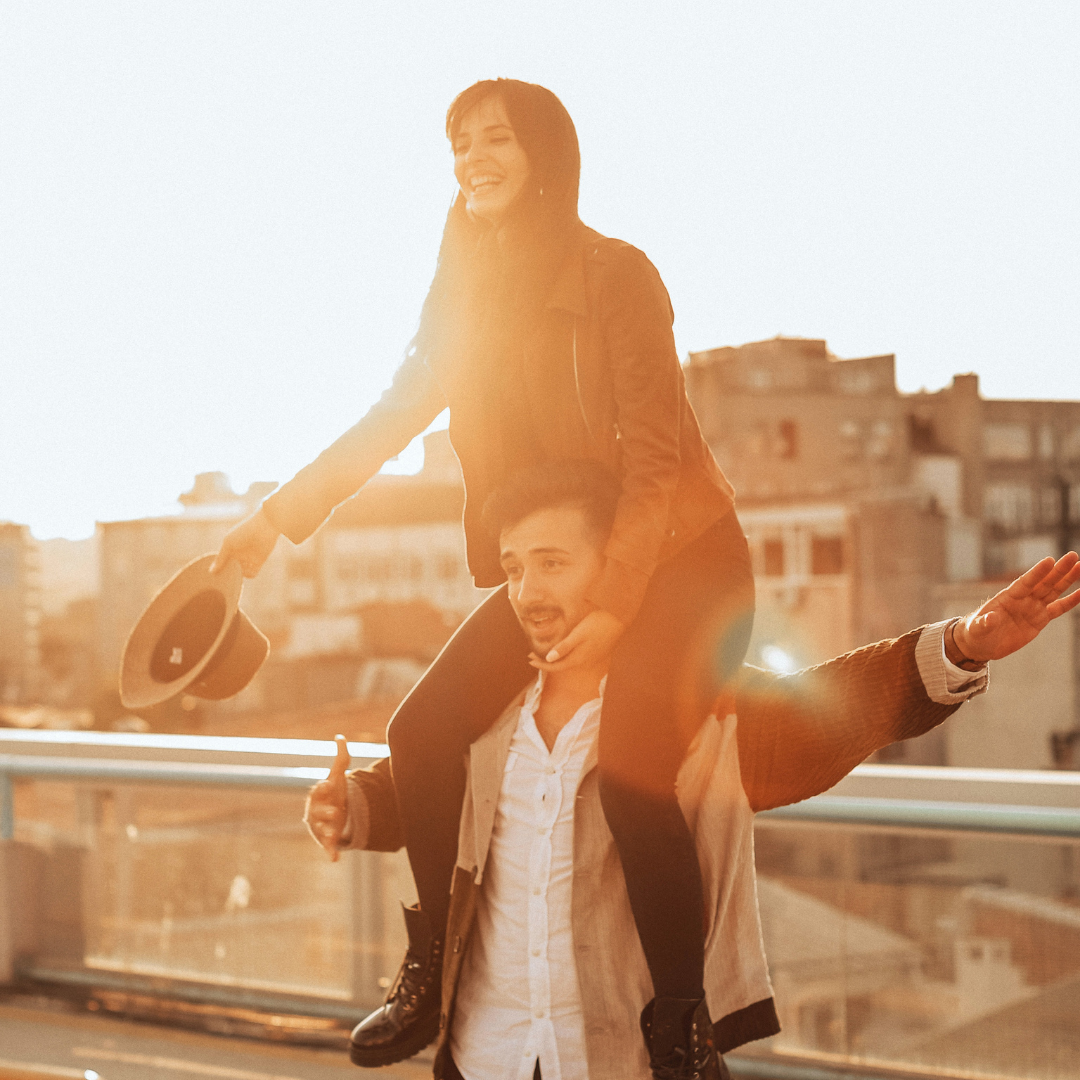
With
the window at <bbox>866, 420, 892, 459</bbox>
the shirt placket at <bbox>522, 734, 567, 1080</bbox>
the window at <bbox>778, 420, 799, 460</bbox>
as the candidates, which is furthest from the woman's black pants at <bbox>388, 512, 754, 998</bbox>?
the window at <bbox>866, 420, 892, 459</bbox>

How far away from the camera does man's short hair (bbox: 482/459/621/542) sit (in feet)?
6.33

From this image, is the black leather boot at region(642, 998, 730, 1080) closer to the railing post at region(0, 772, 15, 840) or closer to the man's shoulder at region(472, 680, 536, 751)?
the man's shoulder at region(472, 680, 536, 751)

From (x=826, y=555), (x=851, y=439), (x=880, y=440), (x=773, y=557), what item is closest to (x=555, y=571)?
(x=826, y=555)

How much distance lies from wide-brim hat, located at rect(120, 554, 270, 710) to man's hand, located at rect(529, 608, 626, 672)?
53 centimetres

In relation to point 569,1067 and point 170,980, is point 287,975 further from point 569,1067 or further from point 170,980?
point 569,1067

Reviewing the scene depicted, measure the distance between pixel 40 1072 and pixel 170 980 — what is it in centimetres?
52

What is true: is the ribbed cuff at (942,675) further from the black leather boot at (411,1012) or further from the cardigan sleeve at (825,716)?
the black leather boot at (411,1012)

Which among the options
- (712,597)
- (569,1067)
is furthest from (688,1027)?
(712,597)

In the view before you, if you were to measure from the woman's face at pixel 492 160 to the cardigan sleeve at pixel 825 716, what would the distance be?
2.51 feet

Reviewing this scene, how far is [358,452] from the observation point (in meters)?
2.29

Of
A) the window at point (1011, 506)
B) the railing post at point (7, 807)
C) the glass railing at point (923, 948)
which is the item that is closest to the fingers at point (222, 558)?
the glass railing at point (923, 948)

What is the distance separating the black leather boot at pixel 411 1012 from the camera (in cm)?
207

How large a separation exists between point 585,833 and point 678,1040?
30 centimetres

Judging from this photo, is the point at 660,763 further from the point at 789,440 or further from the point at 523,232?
the point at 789,440
